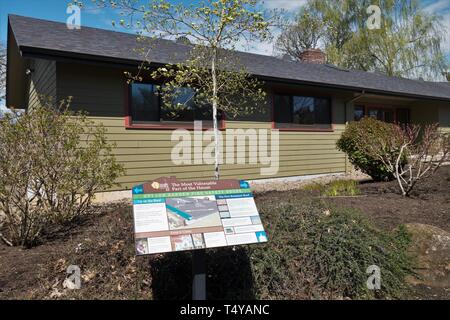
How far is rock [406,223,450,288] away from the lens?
418cm

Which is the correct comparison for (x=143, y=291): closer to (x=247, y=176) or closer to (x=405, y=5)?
(x=247, y=176)

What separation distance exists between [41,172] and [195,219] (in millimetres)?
3010

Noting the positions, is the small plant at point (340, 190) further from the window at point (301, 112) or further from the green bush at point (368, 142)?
→ the window at point (301, 112)

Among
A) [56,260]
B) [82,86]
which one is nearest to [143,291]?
[56,260]

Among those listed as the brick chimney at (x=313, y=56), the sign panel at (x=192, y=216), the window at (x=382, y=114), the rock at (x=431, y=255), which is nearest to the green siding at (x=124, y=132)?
the sign panel at (x=192, y=216)

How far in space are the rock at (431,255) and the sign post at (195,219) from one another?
7.51 feet

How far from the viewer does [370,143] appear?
29.9 ft

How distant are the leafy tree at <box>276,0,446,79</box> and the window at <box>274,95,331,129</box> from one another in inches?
585

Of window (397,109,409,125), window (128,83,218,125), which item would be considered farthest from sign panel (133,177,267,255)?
window (397,109,409,125)

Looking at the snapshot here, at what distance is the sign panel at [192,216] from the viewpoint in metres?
2.81

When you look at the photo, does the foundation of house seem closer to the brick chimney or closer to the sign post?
the sign post

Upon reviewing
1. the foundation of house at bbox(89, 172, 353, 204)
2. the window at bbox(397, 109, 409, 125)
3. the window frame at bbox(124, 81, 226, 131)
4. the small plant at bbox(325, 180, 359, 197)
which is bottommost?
the foundation of house at bbox(89, 172, 353, 204)

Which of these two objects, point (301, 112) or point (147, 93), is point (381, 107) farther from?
point (147, 93)
